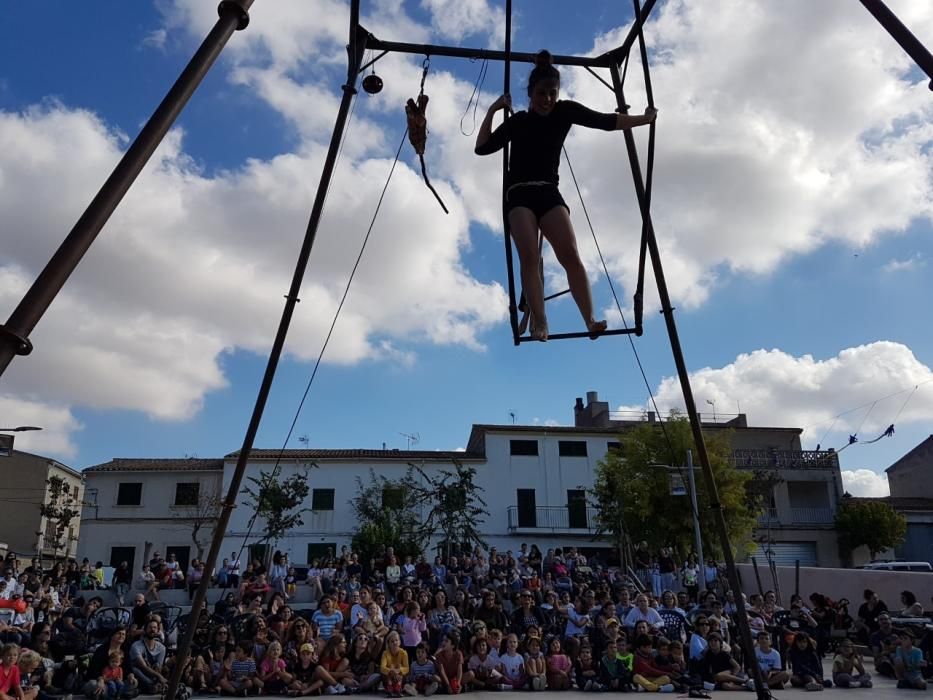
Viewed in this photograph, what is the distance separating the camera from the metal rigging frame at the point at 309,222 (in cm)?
221

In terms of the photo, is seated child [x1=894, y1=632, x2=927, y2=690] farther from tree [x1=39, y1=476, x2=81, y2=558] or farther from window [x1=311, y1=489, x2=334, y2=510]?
tree [x1=39, y1=476, x2=81, y2=558]

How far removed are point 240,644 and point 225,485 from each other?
2271cm

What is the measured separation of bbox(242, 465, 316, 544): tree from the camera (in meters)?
26.7

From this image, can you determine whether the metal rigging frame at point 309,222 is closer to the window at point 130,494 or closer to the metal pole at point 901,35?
the metal pole at point 901,35

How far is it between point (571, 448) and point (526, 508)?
3.39m

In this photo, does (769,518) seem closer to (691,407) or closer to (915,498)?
(915,498)

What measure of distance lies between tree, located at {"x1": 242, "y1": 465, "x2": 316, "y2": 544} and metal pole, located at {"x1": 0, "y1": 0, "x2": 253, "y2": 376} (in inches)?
934

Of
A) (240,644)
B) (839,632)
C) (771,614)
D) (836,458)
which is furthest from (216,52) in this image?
(836,458)

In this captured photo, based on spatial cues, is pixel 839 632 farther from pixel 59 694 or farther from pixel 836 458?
pixel 836 458

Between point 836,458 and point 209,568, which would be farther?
point 836,458

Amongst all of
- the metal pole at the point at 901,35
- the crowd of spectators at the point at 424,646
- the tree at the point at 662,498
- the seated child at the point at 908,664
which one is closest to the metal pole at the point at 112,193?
the metal pole at the point at 901,35

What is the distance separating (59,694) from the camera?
974cm

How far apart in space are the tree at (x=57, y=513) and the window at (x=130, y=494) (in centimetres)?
181

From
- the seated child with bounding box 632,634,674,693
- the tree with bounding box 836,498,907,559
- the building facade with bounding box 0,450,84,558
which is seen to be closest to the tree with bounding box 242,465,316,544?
the building facade with bounding box 0,450,84,558
